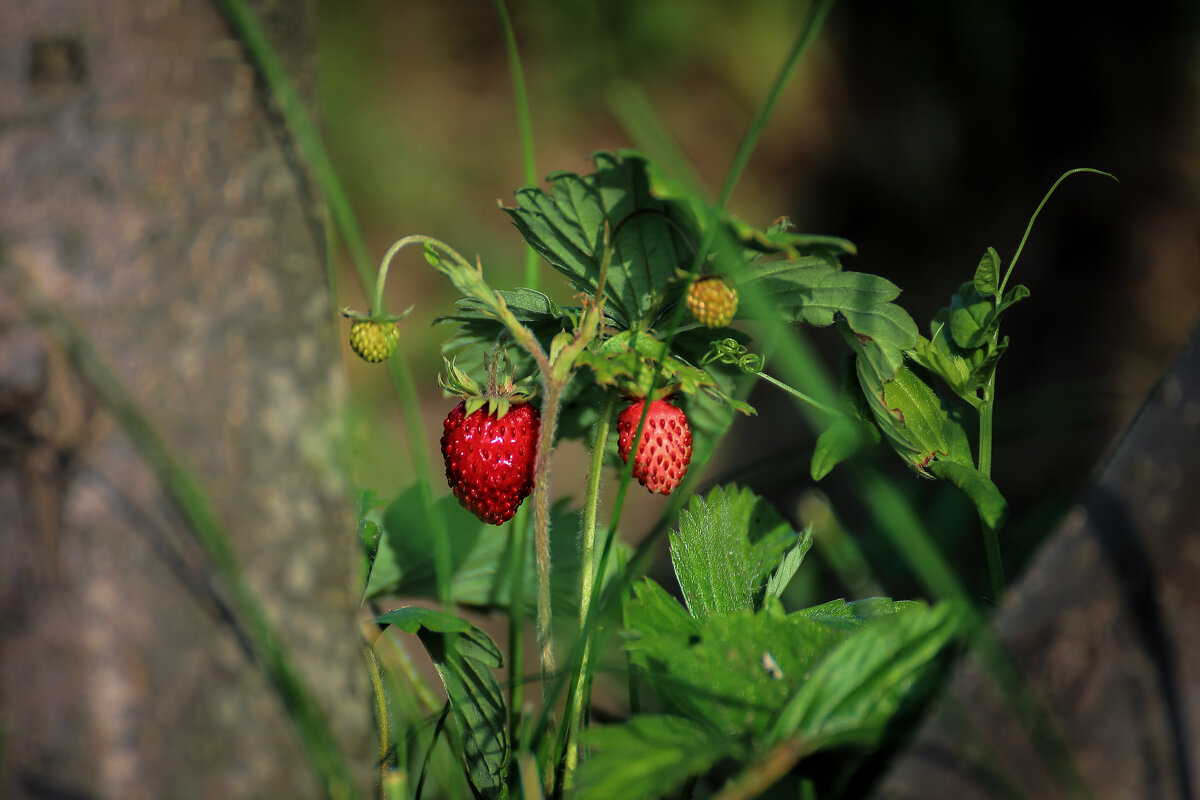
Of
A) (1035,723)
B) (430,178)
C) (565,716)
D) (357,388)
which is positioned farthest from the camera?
(430,178)

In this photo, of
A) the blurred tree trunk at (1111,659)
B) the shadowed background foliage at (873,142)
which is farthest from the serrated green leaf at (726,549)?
the shadowed background foliage at (873,142)

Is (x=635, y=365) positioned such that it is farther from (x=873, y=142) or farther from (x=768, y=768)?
(x=873, y=142)

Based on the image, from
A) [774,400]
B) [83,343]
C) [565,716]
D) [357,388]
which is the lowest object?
[774,400]

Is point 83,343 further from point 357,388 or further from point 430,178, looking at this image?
point 430,178

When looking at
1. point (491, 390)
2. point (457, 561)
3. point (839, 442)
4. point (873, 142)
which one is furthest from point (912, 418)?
point (873, 142)

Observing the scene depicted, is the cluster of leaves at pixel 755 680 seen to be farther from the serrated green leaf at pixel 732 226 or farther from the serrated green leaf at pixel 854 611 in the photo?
the serrated green leaf at pixel 732 226

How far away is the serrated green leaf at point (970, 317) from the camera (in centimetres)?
45

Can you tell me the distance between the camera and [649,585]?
44 centimetres

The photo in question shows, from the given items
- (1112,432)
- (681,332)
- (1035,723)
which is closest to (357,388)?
(1112,432)

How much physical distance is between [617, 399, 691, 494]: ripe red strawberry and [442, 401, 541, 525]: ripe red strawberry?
0.06 meters

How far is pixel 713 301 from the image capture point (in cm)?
40

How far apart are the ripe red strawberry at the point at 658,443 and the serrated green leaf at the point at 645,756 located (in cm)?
18

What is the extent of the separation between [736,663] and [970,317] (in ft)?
0.74

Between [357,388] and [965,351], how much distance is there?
2.13 metres
